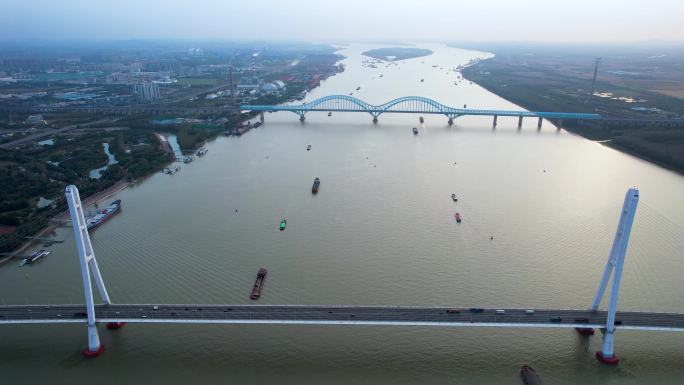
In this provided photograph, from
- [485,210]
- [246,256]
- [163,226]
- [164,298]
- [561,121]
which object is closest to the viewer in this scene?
[164,298]

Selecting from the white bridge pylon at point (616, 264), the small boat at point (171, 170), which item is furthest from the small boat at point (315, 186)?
the white bridge pylon at point (616, 264)

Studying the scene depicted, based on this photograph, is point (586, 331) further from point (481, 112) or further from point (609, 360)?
point (481, 112)

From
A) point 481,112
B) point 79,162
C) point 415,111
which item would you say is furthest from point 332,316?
point 481,112

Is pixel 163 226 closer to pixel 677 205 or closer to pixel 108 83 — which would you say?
pixel 677 205

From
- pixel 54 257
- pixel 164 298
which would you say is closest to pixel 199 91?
pixel 54 257

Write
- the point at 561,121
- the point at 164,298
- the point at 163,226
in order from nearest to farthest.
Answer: the point at 164,298
the point at 163,226
the point at 561,121

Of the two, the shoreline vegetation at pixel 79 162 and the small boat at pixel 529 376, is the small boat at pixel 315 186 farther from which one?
the small boat at pixel 529 376

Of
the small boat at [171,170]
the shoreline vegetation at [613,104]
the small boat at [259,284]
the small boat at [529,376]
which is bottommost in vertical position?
the small boat at [529,376]

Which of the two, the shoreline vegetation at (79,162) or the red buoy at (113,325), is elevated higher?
the shoreline vegetation at (79,162)
